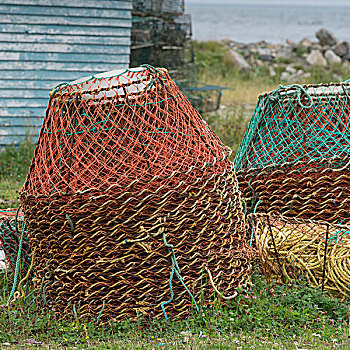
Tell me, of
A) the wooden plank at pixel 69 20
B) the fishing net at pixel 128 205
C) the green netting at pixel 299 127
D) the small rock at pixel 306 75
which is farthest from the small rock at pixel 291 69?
the fishing net at pixel 128 205

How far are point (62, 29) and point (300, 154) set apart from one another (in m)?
6.31

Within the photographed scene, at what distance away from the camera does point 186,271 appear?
3.54 metres

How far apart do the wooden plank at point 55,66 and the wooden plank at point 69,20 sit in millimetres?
688

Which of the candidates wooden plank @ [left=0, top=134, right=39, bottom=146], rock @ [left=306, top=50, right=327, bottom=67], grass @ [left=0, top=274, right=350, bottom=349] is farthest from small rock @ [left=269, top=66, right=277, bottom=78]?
grass @ [left=0, top=274, right=350, bottom=349]

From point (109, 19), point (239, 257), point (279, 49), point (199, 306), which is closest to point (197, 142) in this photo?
point (239, 257)

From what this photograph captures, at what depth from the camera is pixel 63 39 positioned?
9500 millimetres

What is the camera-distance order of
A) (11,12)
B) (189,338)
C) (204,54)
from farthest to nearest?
1. (204,54)
2. (11,12)
3. (189,338)

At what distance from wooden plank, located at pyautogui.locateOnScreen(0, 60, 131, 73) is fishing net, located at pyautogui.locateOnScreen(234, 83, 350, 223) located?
549cm

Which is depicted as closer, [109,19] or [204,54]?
[109,19]

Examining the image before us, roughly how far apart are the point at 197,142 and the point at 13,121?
21.5 ft

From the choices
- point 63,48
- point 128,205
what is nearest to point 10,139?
point 63,48

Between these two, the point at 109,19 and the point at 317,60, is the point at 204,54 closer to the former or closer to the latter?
the point at 317,60

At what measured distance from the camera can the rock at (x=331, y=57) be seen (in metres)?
25.1

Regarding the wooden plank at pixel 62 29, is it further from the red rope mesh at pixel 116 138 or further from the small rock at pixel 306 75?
the small rock at pixel 306 75
